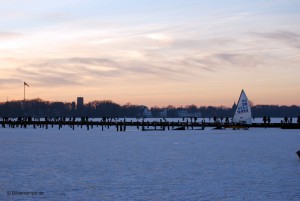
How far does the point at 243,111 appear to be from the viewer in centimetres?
11269

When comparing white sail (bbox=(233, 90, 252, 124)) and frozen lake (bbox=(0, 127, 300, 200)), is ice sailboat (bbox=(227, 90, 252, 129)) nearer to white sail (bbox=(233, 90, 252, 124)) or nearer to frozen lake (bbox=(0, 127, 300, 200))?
white sail (bbox=(233, 90, 252, 124))

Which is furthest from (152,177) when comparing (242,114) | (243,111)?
(242,114)

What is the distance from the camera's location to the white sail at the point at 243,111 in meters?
111

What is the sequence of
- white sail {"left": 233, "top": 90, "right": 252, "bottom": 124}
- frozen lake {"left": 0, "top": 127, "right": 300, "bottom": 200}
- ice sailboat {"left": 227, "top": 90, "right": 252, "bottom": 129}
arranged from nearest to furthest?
frozen lake {"left": 0, "top": 127, "right": 300, "bottom": 200}
white sail {"left": 233, "top": 90, "right": 252, "bottom": 124}
ice sailboat {"left": 227, "top": 90, "right": 252, "bottom": 129}

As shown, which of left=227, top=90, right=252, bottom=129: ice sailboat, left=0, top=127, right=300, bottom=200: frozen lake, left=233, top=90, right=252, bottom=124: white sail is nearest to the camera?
left=0, top=127, right=300, bottom=200: frozen lake

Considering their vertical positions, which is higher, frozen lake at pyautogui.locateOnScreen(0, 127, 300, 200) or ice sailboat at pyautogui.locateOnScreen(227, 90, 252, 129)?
ice sailboat at pyautogui.locateOnScreen(227, 90, 252, 129)

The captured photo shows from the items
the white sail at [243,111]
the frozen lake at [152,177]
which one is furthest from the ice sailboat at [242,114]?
the frozen lake at [152,177]

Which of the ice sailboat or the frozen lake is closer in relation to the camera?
the frozen lake

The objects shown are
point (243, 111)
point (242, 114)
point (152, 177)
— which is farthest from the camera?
point (242, 114)

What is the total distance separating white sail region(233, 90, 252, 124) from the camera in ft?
364

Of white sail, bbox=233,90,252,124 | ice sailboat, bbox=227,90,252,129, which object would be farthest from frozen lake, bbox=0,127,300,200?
ice sailboat, bbox=227,90,252,129

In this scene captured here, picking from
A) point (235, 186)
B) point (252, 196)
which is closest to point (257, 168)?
point (235, 186)

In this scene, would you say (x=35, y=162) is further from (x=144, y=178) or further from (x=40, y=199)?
(x=40, y=199)

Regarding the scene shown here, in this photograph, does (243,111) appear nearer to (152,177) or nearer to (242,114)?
(242,114)
